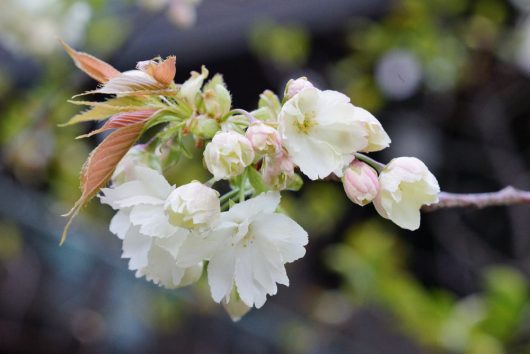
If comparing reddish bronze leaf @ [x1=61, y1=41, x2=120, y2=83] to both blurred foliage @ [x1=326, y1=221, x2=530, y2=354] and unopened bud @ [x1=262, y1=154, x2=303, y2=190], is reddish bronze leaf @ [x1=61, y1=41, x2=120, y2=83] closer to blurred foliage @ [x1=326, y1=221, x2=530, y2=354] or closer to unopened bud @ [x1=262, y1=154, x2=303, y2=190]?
unopened bud @ [x1=262, y1=154, x2=303, y2=190]

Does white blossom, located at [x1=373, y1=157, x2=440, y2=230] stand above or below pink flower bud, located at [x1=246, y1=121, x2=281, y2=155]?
below

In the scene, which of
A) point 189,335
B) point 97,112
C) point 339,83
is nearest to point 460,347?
point 189,335

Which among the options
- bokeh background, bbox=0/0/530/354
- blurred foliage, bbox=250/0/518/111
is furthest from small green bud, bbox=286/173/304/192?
blurred foliage, bbox=250/0/518/111

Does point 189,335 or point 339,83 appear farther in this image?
point 339,83

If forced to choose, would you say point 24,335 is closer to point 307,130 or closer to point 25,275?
point 25,275

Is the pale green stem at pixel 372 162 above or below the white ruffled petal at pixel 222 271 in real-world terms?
above

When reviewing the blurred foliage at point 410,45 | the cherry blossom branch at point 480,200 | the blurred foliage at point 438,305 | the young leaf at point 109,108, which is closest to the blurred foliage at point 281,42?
the blurred foliage at point 410,45

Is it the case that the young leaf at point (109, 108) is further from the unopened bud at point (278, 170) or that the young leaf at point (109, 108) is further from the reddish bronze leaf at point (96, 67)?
the unopened bud at point (278, 170)
